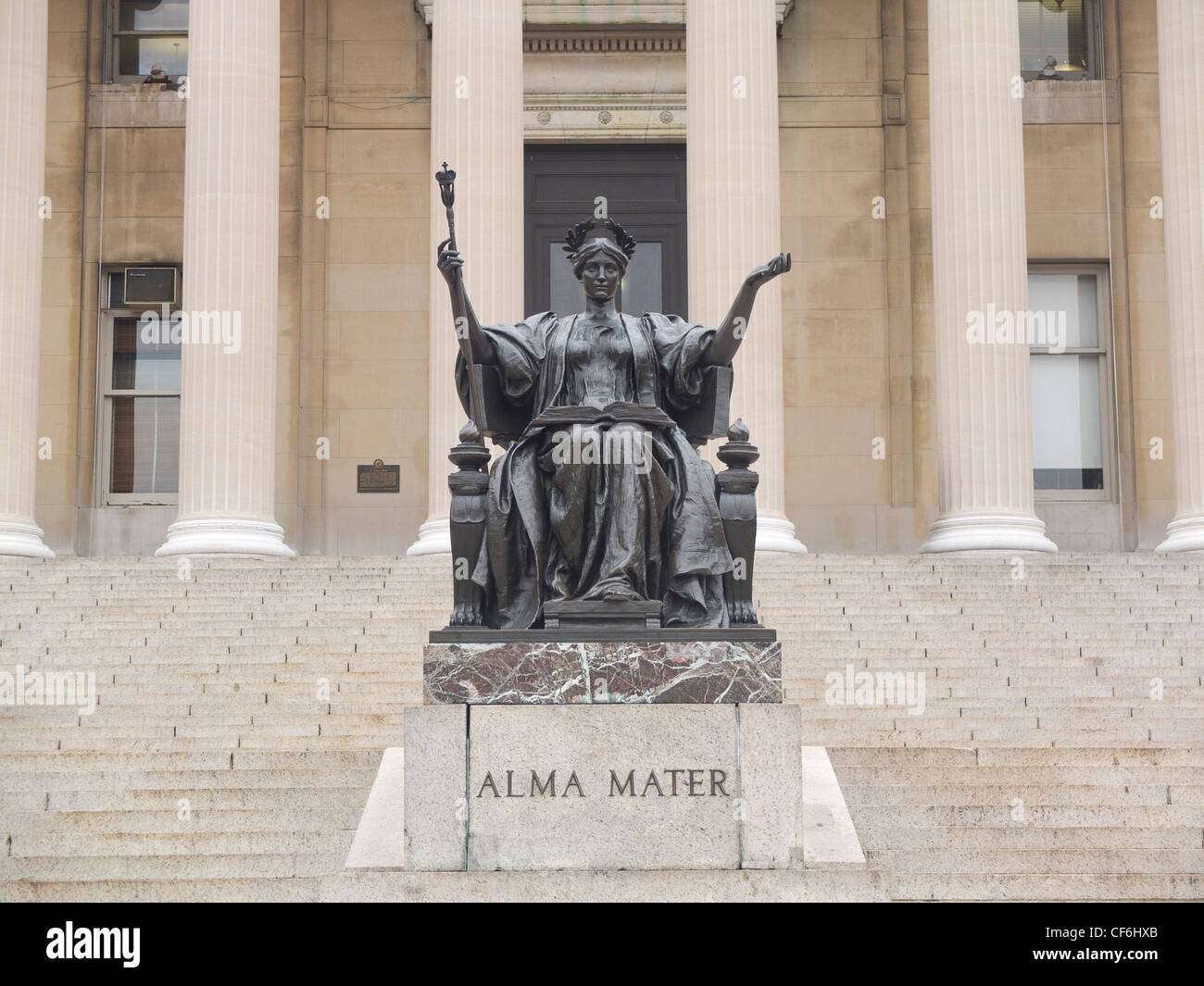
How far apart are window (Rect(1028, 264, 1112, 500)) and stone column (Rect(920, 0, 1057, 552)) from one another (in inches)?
268

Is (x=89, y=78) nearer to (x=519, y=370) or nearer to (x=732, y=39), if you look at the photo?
(x=732, y=39)

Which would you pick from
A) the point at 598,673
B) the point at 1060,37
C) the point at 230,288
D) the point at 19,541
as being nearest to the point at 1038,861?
the point at 598,673

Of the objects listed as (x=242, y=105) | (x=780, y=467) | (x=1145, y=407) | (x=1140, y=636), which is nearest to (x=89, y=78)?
(x=242, y=105)

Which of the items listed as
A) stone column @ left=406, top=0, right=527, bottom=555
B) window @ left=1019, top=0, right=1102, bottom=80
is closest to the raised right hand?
stone column @ left=406, top=0, right=527, bottom=555

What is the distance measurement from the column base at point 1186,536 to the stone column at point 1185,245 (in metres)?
0.02

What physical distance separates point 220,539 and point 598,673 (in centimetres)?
1248

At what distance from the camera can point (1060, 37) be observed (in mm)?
29562

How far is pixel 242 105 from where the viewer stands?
21750 millimetres

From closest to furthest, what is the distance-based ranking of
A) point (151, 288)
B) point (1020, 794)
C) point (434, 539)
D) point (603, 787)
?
point (603, 787), point (1020, 794), point (434, 539), point (151, 288)

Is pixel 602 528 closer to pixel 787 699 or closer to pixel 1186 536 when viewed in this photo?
pixel 787 699

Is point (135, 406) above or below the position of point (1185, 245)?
below

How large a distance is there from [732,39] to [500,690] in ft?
48.0

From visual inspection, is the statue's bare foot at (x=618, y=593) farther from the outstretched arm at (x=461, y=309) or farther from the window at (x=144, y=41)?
the window at (x=144, y=41)

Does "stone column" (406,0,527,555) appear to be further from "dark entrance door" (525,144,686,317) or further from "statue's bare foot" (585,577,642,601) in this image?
"statue's bare foot" (585,577,642,601)
